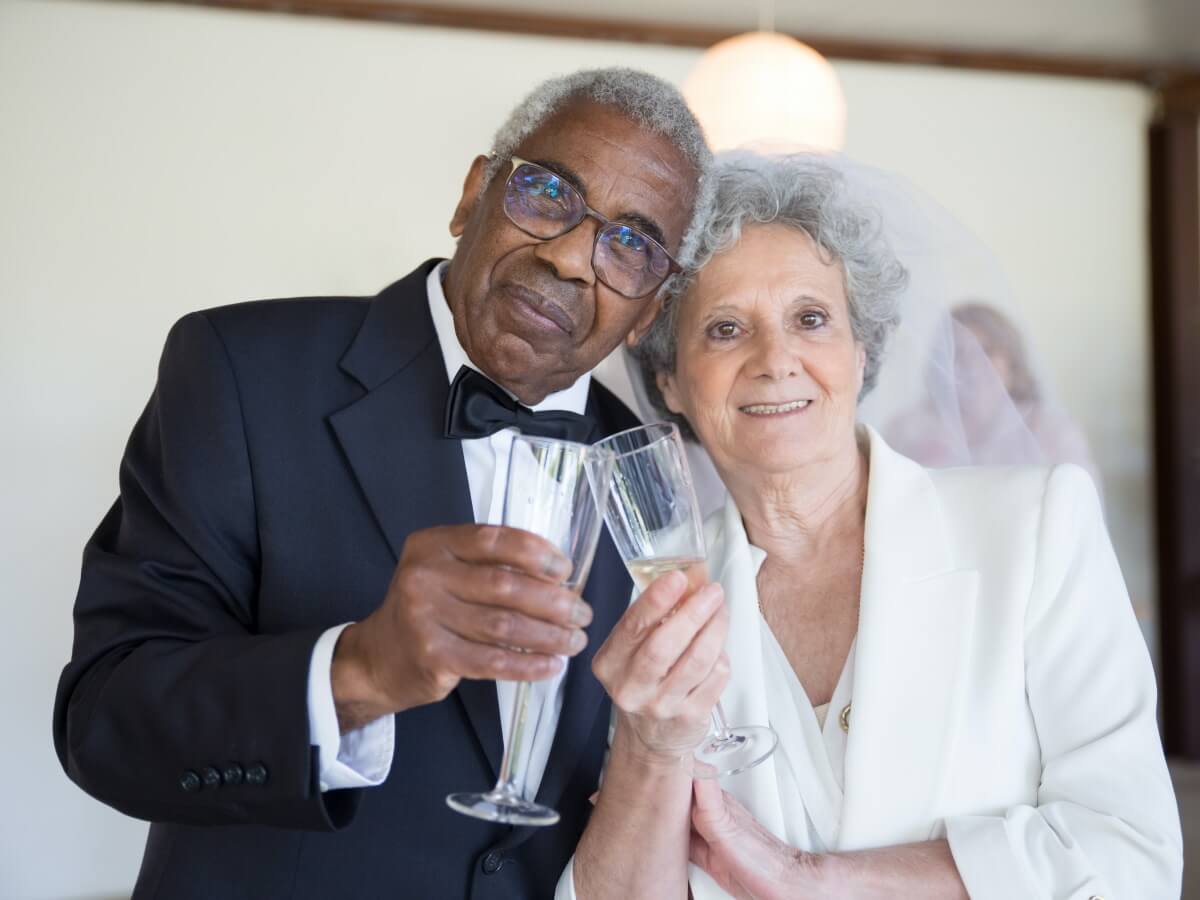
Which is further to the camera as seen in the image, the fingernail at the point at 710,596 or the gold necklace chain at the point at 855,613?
the gold necklace chain at the point at 855,613

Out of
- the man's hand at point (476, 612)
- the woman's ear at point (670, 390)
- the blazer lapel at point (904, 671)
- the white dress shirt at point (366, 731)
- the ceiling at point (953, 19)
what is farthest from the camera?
the ceiling at point (953, 19)

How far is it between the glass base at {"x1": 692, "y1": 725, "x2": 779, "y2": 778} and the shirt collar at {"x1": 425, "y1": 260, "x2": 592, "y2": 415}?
0.64 metres

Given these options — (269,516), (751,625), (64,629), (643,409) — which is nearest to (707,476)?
(643,409)

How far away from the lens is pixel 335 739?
1.38 m

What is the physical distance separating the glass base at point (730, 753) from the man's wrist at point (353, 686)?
0.49 m

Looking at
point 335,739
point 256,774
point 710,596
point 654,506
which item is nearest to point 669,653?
point 710,596

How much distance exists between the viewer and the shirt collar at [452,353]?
1.92 metres

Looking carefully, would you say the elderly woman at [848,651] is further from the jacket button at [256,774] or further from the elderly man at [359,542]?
the jacket button at [256,774]

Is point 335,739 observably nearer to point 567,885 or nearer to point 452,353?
point 567,885

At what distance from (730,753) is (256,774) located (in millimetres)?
659

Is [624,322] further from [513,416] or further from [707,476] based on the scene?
[707,476]

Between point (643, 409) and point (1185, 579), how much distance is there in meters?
4.47

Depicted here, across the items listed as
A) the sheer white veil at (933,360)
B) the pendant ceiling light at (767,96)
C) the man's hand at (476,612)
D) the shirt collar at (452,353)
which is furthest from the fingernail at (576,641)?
the pendant ceiling light at (767,96)

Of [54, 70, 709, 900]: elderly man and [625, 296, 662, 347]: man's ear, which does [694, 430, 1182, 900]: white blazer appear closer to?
[54, 70, 709, 900]: elderly man
